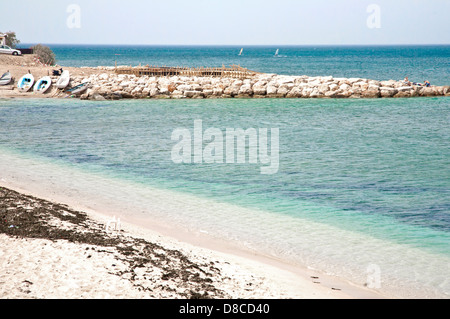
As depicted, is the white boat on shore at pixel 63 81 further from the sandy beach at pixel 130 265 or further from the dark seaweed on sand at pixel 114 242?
the sandy beach at pixel 130 265

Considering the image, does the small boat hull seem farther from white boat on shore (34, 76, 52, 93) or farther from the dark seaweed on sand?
the dark seaweed on sand

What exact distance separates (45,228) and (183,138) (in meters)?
15.7

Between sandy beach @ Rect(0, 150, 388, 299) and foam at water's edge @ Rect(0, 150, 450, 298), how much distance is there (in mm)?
584

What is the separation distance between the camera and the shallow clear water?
10.9m

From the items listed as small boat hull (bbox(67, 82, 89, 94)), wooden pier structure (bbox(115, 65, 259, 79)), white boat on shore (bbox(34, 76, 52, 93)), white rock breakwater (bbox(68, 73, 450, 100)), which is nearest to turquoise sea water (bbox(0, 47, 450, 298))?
white rock breakwater (bbox(68, 73, 450, 100))

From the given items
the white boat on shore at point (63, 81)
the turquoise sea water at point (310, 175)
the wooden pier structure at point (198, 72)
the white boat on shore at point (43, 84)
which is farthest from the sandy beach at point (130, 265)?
the wooden pier structure at point (198, 72)

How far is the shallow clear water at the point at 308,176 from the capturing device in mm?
10914

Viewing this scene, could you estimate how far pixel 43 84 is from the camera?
149ft

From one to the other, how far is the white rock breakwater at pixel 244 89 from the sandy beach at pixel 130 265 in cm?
3270

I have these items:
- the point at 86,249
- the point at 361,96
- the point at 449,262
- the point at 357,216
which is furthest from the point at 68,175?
the point at 361,96

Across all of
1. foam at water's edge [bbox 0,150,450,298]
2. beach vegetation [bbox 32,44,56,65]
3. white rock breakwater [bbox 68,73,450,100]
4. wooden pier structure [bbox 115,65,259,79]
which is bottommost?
foam at water's edge [bbox 0,150,450,298]

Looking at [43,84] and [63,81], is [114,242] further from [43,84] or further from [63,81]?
[43,84]
